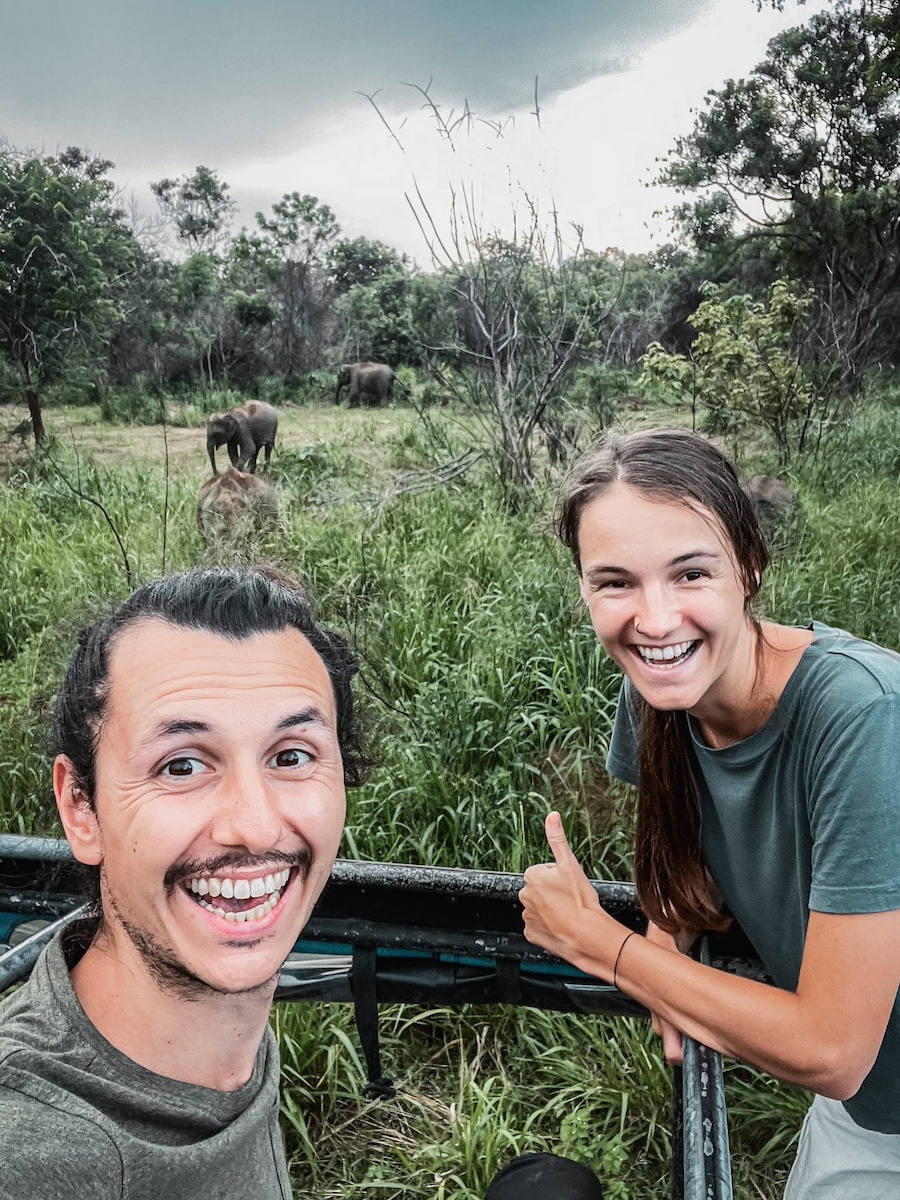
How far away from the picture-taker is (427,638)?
226 cm

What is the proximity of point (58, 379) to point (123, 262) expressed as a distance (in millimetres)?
331

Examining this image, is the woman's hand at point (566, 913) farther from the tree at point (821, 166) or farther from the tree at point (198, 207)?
the tree at point (198, 207)

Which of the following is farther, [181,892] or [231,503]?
[231,503]

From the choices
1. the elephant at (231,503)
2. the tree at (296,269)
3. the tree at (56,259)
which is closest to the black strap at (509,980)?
the elephant at (231,503)

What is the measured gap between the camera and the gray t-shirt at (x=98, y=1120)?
613mm

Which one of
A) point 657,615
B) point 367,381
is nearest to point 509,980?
point 657,615

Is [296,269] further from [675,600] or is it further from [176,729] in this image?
[176,729]

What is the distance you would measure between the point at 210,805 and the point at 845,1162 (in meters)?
0.90

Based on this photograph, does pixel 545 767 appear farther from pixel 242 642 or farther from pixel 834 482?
pixel 242 642

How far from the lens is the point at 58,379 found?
2.25m

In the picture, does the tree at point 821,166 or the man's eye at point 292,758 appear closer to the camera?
the man's eye at point 292,758

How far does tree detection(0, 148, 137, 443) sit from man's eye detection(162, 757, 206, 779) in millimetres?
1758

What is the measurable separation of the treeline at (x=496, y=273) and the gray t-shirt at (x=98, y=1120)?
71.6 inches

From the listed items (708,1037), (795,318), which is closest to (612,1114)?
(708,1037)
